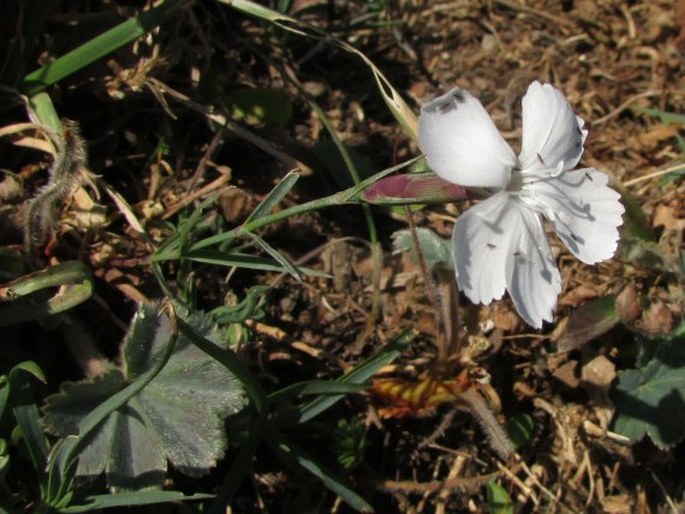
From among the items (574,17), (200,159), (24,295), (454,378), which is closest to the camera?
(24,295)

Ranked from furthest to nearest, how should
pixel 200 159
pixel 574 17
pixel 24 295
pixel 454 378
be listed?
pixel 574 17 → pixel 200 159 → pixel 454 378 → pixel 24 295

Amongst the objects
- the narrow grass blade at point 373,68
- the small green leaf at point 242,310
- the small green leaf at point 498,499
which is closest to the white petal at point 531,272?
the narrow grass blade at point 373,68

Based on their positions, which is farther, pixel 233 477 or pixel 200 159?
pixel 200 159

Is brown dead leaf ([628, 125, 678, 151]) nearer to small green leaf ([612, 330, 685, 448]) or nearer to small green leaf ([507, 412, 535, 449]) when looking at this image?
small green leaf ([612, 330, 685, 448])

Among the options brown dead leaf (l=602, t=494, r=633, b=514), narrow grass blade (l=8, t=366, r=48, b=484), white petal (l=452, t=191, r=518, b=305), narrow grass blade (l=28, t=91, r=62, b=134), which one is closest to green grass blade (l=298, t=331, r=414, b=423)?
white petal (l=452, t=191, r=518, b=305)

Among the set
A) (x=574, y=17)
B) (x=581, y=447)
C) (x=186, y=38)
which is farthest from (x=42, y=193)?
(x=574, y=17)

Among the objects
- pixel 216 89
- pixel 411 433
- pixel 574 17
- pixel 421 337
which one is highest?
pixel 216 89

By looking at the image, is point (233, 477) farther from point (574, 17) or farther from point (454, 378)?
point (574, 17)
